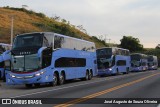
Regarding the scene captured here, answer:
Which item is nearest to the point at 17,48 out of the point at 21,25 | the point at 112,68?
the point at 112,68

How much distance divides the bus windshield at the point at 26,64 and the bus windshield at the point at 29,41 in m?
1.07

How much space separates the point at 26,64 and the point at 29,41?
1.91m

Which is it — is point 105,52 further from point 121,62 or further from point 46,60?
point 46,60

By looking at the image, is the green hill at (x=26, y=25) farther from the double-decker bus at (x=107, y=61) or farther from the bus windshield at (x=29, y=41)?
the bus windshield at (x=29, y=41)

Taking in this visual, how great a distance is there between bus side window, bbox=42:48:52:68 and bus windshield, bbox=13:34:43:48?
26.0 inches

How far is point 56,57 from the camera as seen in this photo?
2952 cm

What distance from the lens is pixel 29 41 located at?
27984 millimetres

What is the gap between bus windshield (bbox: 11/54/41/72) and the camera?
2681 cm

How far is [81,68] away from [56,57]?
681cm

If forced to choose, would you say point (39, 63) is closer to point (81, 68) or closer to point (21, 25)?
point (81, 68)

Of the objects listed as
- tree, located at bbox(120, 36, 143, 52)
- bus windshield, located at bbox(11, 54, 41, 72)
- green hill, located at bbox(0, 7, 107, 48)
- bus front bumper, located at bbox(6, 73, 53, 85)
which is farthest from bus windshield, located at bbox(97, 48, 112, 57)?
tree, located at bbox(120, 36, 143, 52)

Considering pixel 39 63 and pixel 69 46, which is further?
pixel 69 46

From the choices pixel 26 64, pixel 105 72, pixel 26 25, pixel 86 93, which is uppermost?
pixel 26 25

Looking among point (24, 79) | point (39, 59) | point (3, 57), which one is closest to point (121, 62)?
point (3, 57)
